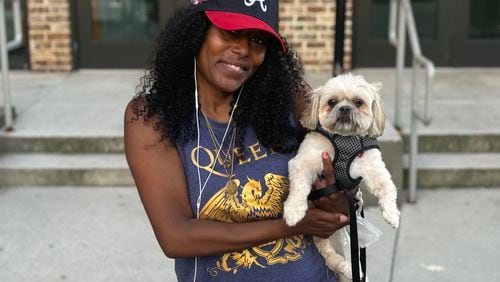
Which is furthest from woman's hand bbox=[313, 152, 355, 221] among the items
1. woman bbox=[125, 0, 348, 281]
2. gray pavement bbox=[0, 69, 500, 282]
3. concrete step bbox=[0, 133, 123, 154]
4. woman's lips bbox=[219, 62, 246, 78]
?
concrete step bbox=[0, 133, 123, 154]

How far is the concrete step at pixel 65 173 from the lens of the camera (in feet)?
18.0

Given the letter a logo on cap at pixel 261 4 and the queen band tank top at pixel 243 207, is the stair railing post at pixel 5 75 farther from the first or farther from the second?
the letter a logo on cap at pixel 261 4

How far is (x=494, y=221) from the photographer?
4.91m

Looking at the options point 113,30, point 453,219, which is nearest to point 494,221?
point 453,219

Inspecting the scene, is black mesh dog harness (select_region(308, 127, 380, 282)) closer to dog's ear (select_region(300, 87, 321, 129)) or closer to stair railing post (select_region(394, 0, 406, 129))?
dog's ear (select_region(300, 87, 321, 129))

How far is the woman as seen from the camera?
A: 201 cm

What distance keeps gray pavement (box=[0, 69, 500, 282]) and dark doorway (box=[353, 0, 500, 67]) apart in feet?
3.52

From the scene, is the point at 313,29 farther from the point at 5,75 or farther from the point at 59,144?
the point at 5,75

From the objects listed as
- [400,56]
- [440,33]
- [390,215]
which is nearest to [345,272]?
[390,215]

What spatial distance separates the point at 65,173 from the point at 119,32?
2682 millimetres

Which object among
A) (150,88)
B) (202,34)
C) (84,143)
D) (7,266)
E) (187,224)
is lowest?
(7,266)

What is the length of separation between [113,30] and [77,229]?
3.45m

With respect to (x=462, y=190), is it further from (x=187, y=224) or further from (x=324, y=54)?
(x=187, y=224)

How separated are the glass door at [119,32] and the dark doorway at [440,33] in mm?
2059
